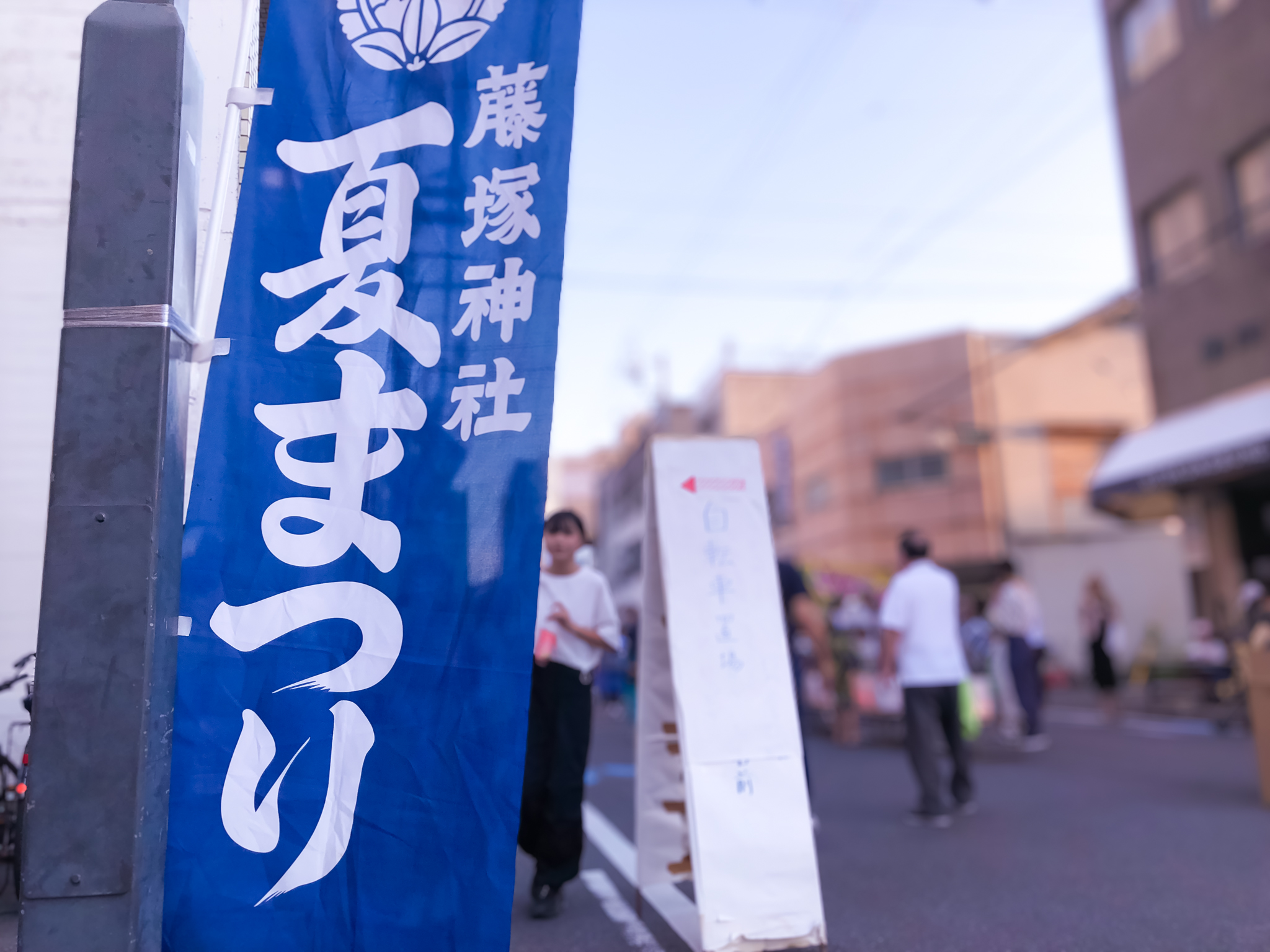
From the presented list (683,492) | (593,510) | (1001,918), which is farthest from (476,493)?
(593,510)

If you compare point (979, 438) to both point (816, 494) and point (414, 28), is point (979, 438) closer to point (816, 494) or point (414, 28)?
point (816, 494)

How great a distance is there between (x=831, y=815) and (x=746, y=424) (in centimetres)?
3767

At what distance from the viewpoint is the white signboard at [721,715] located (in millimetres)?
3805

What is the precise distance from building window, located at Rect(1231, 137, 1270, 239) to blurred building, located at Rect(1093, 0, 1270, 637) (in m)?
0.02

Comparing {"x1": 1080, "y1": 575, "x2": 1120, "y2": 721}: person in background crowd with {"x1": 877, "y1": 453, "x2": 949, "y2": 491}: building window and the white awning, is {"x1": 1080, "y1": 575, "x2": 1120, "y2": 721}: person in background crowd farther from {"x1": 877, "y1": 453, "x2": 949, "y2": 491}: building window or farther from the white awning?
{"x1": 877, "y1": 453, "x2": 949, "y2": 491}: building window

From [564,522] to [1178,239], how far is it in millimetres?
17117

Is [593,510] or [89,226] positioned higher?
[593,510]

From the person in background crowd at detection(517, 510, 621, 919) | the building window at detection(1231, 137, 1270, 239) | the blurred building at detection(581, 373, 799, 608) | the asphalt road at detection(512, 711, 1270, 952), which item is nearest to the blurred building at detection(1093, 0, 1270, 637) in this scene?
the building window at detection(1231, 137, 1270, 239)

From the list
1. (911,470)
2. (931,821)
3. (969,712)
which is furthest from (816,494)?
(931,821)

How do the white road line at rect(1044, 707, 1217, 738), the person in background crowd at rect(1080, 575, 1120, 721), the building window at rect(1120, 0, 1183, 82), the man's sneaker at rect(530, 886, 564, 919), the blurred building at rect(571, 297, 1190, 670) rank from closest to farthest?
1. the man's sneaker at rect(530, 886, 564, 919)
2. the white road line at rect(1044, 707, 1217, 738)
3. the person in background crowd at rect(1080, 575, 1120, 721)
4. the building window at rect(1120, 0, 1183, 82)
5. the blurred building at rect(571, 297, 1190, 670)

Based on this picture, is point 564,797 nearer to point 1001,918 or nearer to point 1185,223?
point 1001,918

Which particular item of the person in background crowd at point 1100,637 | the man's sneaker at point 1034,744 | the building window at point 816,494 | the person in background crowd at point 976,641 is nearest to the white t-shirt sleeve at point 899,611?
the man's sneaker at point 1034,744

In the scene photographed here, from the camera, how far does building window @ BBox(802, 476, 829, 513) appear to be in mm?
33812

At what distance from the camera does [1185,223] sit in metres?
17.9
